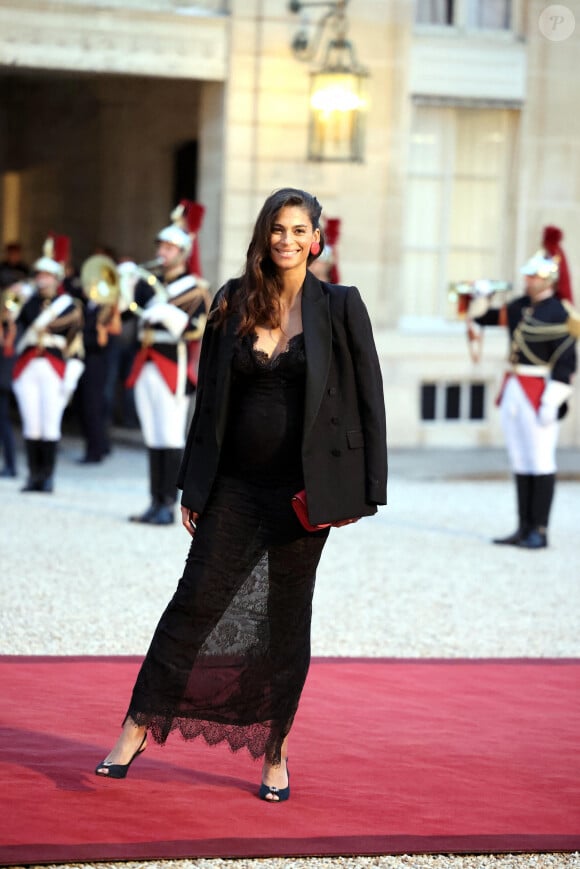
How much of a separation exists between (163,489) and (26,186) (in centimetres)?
1488

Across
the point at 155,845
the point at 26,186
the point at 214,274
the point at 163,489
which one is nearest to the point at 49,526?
the point at 163,489

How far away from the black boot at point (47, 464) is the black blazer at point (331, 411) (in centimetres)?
745

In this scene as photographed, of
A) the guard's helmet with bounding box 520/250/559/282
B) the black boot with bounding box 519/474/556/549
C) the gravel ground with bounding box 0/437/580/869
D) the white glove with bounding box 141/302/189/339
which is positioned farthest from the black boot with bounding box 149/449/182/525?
the guard's helmet with bounding box 520/250/559/282

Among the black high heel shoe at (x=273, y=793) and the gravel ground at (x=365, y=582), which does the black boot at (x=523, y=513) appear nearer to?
the gravel ground at (x=365, y=582)

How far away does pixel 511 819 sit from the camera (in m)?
4.97

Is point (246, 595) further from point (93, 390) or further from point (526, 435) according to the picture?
point (93, 390)

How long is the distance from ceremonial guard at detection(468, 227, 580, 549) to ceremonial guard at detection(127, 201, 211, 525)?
2.04 meters

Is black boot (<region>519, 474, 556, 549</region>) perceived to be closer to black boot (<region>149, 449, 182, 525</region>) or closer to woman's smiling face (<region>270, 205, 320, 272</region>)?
black boot (<region>149, 449, 182, 525</region>)

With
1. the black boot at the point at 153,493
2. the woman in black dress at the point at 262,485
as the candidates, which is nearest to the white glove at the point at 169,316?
the black boot at the point at 153,493

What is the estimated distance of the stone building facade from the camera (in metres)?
15.0

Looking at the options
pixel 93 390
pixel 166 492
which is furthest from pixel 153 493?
pixel 93 390

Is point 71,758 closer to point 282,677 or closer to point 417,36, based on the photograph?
point 282,677

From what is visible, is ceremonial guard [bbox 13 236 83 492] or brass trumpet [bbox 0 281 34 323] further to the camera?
brass trumpet [bbox 0 281 34 323]

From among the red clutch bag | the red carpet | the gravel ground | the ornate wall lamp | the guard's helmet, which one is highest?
the ornate wall lamp
